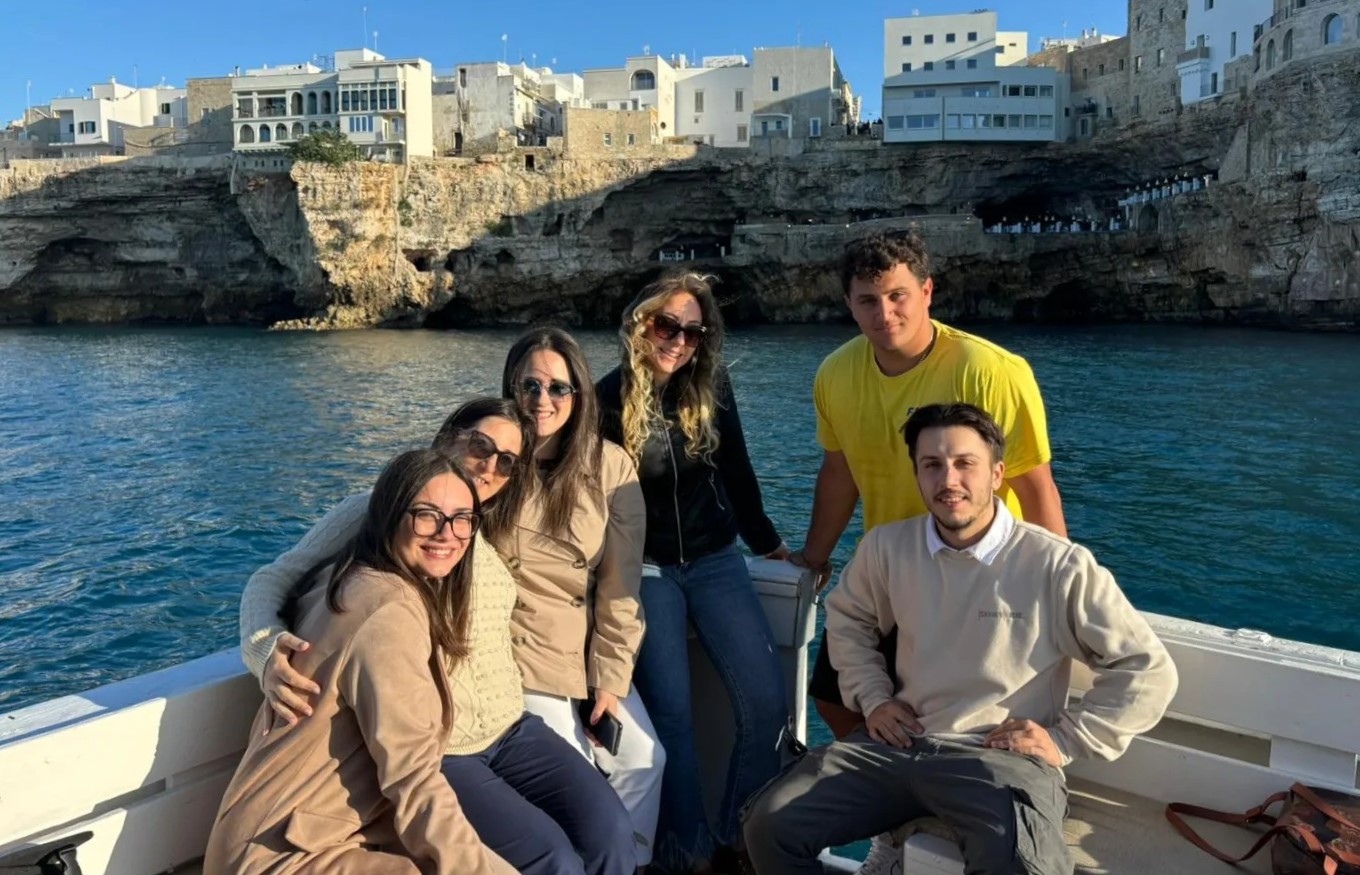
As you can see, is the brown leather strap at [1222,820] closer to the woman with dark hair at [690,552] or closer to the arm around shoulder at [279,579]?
the woman with dark hair at [690,552]

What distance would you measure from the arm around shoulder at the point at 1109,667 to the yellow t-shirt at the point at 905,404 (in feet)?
1.77

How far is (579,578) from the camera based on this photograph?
9.86 feet

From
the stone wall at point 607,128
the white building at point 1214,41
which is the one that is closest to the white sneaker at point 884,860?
the white building at point 1214,41

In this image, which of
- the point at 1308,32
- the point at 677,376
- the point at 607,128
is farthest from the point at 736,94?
the point at 677,376

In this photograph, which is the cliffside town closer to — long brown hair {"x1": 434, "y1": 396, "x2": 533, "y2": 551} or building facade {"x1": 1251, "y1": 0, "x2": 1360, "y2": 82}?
building facade {"x1": 1251, "y1": 0, "x2": 1360, "y2": 82}

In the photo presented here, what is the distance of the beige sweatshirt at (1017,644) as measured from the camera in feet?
7.96

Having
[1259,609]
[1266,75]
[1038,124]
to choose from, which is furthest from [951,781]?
[1038,124]

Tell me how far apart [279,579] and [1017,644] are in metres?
1.93

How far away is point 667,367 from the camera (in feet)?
10.7

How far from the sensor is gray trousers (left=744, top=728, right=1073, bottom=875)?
2.32m

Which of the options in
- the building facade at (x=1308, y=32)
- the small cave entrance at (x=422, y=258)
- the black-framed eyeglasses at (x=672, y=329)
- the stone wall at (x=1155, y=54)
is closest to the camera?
the black-framed eyeglasses at (x=672, y=329)

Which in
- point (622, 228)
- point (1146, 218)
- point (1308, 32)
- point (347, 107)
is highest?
point (347, 107)

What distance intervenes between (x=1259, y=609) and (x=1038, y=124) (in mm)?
37910

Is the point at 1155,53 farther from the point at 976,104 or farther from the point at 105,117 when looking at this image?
the point at 105,117
